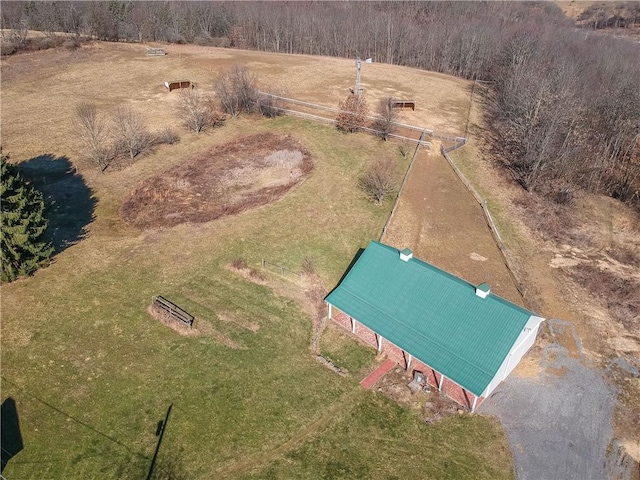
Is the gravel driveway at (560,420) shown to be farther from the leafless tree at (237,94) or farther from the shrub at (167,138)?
the leafless tree at (237,94)

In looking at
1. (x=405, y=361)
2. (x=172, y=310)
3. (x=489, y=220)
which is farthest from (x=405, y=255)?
(x=489, y=220)

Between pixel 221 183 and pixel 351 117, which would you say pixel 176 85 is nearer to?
pixel 351 117

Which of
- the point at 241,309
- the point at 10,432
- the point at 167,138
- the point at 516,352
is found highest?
the point at 516,352

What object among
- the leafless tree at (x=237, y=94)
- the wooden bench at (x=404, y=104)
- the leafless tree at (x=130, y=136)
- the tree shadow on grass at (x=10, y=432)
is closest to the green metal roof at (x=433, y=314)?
the tree shadow on grass at (x=10, y=432)

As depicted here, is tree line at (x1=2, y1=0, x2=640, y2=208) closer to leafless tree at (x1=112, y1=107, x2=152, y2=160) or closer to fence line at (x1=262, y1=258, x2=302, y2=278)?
fence line at (x1=262, y1=258, x2=302, y2=278)

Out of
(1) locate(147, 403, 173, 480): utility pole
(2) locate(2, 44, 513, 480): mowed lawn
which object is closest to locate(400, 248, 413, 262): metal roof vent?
(2) locate(2, 44, 513, 480): mowed lawn

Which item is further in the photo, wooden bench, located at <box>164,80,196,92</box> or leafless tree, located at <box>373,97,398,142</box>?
wooden bench, located at <box>164,80,196,92</box>

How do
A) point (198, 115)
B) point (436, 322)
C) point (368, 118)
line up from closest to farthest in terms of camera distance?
1. point (436, 322)
2. point (198, 115)
3. point (368, 118)
